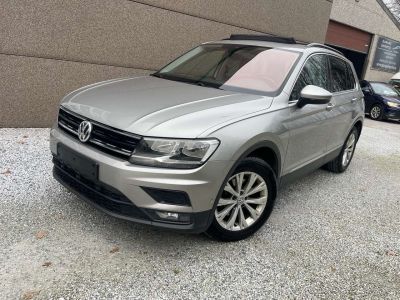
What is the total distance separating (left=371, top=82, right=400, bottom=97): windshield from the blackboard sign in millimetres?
4436

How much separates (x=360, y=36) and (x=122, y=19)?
1343 centimetres

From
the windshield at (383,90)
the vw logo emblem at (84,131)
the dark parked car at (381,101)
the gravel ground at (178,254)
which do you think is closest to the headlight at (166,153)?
the vw logo emblem at (84,131)

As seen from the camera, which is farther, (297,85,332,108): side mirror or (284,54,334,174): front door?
(284,54,334,174): front door

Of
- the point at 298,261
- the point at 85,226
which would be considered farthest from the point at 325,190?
the point at 85,226

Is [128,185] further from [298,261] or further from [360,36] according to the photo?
[360,36]

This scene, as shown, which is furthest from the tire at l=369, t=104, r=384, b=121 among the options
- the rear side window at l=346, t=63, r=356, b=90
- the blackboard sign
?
the rear side window at l=346, t=63, r=356, b=90

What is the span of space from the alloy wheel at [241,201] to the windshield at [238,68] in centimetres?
86

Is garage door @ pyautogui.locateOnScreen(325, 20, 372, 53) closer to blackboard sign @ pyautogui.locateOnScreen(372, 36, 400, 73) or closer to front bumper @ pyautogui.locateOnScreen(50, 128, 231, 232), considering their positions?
blackboard sign @ pyautogui.locateOnScreen(372, 36, 400, 73)

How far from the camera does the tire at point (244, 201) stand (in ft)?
10.5

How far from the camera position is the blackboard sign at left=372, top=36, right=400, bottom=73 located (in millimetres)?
18562

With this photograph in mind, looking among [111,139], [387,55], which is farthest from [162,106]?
[387,55]

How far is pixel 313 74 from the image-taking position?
14.0 ft

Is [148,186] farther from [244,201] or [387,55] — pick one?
[387,55]

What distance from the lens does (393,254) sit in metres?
3.62
